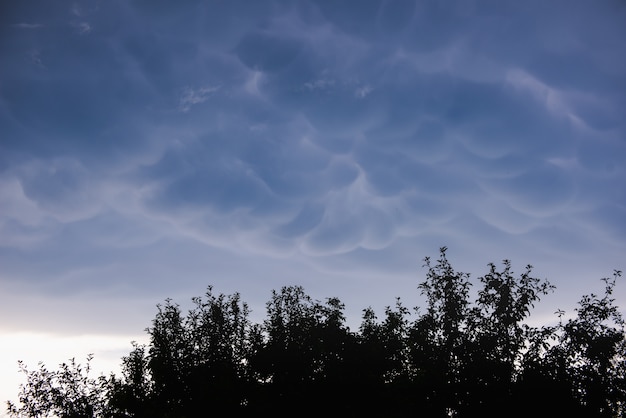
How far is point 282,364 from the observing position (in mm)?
41562

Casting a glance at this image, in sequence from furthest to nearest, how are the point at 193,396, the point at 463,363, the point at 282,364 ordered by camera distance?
the point at 282,364 → the point at 193,396 → the point at 463,363

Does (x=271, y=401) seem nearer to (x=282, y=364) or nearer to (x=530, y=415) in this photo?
(x=282, y=364)

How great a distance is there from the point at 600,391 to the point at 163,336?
136 ft

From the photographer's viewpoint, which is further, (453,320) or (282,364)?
(282,364)

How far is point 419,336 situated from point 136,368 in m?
31.9

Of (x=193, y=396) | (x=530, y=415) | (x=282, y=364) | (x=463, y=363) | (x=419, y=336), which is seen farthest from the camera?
(x=282, y=364)

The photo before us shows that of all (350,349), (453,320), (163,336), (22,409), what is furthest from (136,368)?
(453,320)

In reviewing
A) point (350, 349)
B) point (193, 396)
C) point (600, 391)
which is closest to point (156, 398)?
point (193, 396)

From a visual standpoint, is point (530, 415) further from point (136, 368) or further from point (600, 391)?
point (136, 368)

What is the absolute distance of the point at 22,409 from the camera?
42094 millimetres

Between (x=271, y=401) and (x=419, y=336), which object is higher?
(x=419, y=336)

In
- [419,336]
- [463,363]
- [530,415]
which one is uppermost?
[419,336]

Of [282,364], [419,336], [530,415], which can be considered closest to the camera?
[530,415]

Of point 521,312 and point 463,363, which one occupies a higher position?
point 521,312
